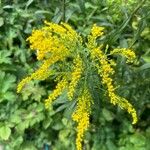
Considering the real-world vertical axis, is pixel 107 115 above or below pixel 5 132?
above

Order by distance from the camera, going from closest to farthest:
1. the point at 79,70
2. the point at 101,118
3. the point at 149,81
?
the point at 79,70 < the point at 149,81 < the point at 101,118

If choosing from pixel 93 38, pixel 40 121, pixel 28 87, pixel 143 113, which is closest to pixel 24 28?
pixel 28 87

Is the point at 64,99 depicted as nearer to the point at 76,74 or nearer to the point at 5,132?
the point at 5,132

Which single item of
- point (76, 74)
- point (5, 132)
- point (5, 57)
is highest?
point (76, 74)

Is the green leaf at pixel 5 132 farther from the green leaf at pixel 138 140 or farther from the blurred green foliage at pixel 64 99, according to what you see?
the green leaf at pixel 138 140

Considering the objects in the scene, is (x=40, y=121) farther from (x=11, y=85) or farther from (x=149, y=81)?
(x=149, y=81)

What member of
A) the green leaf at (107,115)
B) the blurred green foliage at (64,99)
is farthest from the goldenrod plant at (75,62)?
the green leaf at (107,115)

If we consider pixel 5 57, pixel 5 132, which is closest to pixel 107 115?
pixel 5 132
